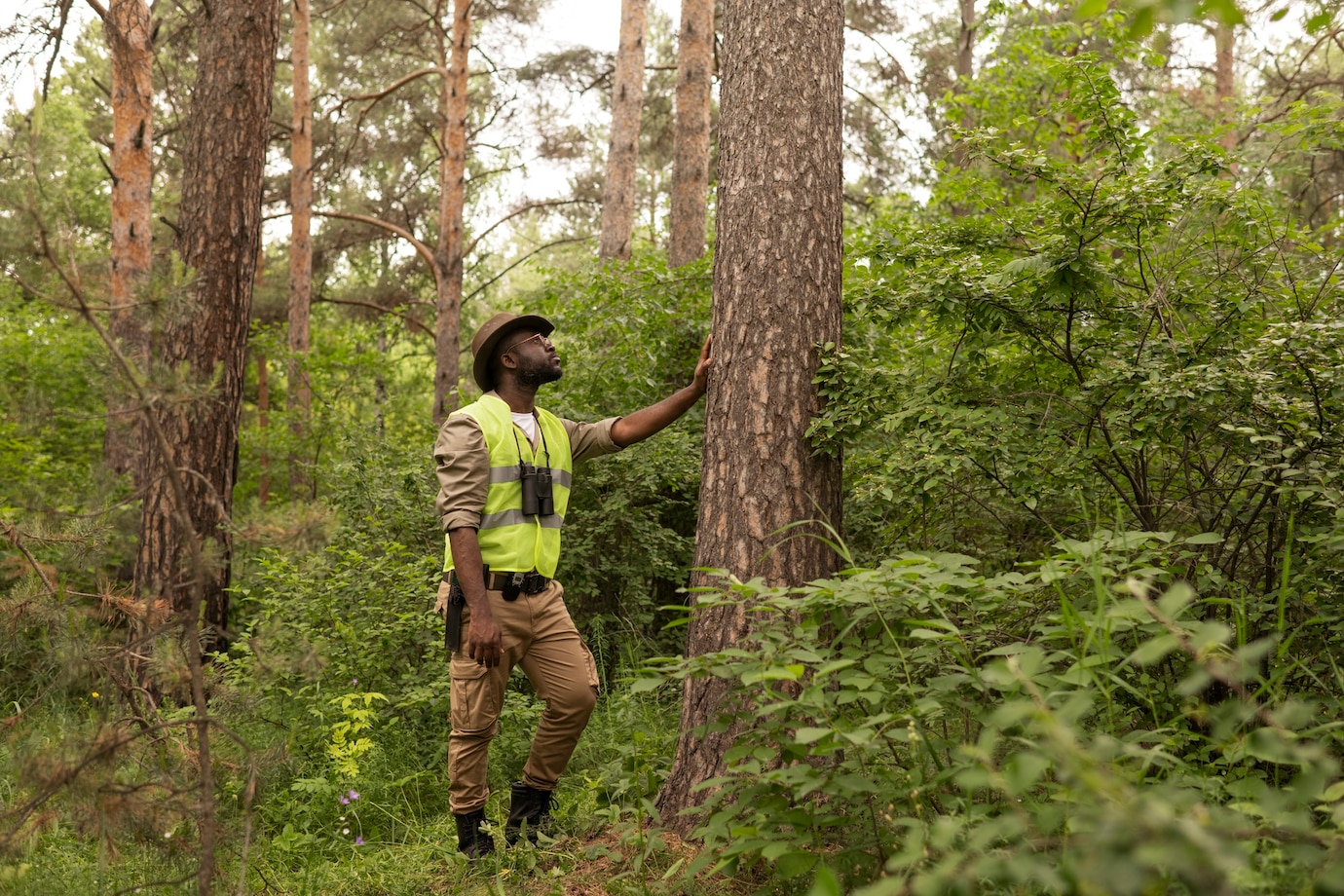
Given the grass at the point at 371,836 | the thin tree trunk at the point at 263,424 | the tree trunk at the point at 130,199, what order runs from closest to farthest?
the grass at the point at 371,836, the tree trunk at the point at 130,199, the thin tree trunk at the point at 263,424

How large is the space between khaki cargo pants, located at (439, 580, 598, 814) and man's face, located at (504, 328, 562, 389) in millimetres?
996

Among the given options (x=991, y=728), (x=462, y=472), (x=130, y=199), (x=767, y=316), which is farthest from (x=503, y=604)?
(x=130, y=199)

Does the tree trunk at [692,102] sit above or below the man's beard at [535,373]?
above

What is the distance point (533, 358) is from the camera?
14.8 feet

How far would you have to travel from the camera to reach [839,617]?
2.95 m

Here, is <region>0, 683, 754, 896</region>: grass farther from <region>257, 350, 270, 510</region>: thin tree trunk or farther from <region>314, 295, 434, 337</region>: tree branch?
<region>314, 295, 434, 337</region>: tree branch

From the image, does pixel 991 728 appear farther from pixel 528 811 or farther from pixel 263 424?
pixel 263 424

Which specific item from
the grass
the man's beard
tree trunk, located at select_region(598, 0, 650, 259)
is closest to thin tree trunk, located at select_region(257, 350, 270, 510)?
the grass

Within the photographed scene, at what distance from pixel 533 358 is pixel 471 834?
2.10 metres

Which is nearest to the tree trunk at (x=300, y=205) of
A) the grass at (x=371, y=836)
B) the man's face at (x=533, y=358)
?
the grass at (x=371, y=836)

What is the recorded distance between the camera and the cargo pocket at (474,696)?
13.7 feet

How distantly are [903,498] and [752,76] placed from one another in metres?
1.93

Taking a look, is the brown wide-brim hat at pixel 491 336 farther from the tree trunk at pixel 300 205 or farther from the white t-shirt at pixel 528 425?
the tree trunk at pixel 300 205

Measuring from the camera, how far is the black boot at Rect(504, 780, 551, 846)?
425 centimetres
